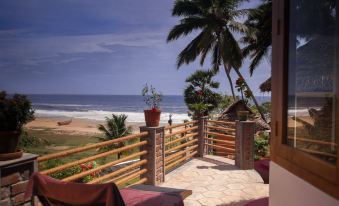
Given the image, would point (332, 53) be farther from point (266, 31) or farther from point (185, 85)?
point (185, 85)

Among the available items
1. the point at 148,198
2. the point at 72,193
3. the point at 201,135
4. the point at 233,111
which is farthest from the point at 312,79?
the point at 233,111

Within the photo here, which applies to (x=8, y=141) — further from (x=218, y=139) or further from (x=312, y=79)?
(x=218, y=139)

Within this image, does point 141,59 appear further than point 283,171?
Yes

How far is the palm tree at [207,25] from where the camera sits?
18.4 meters

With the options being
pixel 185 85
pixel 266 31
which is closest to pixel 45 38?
pixel 185 85

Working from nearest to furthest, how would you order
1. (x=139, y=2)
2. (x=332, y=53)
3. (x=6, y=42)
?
(x=332, y=53) < (x=139, y=2) < (x=6, y=42)

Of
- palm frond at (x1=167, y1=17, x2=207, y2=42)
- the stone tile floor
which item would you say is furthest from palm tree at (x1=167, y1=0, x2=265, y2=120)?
the stone tile floor

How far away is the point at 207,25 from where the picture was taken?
727 inches

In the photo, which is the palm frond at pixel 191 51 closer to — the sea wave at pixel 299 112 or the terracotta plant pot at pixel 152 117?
the terracotta plant pot at pixel 152 117

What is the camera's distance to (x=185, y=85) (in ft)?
57.9

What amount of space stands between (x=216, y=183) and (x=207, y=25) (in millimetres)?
13995

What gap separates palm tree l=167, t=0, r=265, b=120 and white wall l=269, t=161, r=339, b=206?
16.2 metres

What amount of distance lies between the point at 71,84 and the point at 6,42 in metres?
20.2

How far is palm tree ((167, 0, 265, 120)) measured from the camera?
18359 mm
